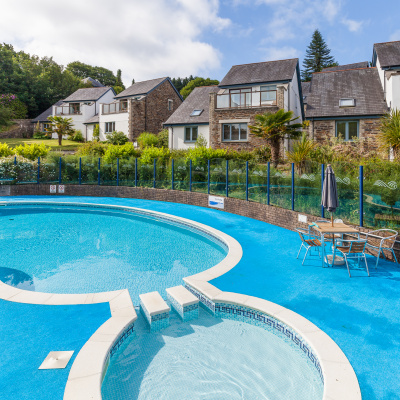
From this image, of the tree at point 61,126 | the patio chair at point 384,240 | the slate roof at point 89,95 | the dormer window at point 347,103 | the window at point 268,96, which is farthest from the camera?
the slate roof at point 89,95

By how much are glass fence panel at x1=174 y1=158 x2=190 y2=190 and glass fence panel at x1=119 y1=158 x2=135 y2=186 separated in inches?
135

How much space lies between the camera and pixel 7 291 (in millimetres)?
5641

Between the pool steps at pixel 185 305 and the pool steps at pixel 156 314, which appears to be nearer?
the pool steps at pixel 156 314

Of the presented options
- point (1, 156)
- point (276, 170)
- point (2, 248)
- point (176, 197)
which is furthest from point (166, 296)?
point (1, 156)

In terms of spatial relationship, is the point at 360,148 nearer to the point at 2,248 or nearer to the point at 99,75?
the point at 2,248

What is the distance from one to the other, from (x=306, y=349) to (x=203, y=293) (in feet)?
6.38

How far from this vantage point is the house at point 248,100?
22.7m

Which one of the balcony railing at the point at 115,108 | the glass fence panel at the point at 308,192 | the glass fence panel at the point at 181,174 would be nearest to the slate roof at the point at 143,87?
the balcony railing at the point at 115,108

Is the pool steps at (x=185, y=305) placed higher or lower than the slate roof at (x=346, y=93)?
lower

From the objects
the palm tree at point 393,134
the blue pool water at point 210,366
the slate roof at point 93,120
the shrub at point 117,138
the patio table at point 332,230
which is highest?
the slate roof at point 93,120

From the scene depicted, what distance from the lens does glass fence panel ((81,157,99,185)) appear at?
20.5 m

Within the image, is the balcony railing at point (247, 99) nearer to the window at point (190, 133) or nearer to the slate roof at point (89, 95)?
the window at point (190, 133)

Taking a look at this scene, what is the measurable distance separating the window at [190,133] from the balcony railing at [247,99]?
3.27 meters

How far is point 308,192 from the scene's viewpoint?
10.4 m
